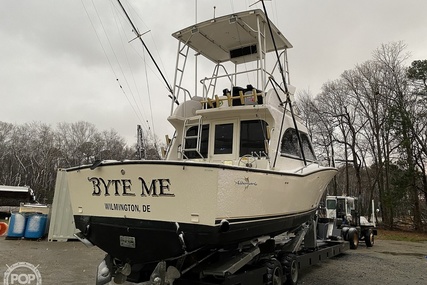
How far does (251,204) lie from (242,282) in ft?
3.93

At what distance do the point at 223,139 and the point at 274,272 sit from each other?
2.45 meters

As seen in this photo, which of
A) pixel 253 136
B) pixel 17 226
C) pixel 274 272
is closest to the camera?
pixel 274 272

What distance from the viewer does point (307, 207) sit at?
6320 mm

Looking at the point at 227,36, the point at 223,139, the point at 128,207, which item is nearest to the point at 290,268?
the point at 223,139

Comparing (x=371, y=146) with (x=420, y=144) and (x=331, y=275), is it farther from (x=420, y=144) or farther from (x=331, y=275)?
(x=331, y=275)

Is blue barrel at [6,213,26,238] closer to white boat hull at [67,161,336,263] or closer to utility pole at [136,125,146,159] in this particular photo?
utility pole at [136,125,146,159]

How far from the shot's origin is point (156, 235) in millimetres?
3791

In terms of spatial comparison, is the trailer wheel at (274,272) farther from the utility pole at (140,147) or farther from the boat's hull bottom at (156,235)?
the utility pole at (140,147)

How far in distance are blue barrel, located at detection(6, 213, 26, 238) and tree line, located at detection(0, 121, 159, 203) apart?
101 ft

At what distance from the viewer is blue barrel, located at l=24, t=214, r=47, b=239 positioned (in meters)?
12.4

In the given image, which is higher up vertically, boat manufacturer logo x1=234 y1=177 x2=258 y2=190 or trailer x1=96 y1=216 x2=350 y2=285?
boat manufacturer logo x1=234 y1=177 x2=258 y2=190

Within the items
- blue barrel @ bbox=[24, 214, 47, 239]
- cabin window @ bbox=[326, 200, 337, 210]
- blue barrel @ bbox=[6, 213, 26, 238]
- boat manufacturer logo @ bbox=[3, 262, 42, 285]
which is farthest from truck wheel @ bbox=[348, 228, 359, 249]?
blue barrel @ bbox=[6, 213, 26, 238]

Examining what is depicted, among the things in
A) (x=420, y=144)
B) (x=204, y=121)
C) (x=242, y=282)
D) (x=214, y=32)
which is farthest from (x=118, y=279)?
(x=420, y=144)

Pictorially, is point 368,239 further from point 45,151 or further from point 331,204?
point 45,151
